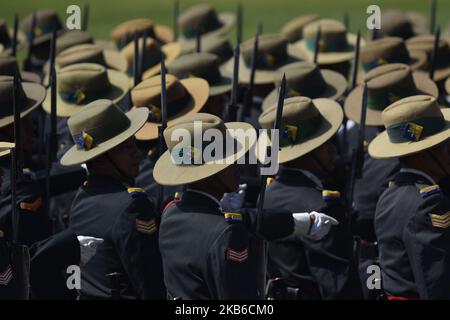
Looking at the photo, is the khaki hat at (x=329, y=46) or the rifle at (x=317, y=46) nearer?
the rifle at (x=317, y=46)

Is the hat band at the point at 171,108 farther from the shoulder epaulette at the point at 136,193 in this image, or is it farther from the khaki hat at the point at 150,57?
the khaki hat at the point at 150,57

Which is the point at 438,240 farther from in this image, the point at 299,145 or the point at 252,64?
the point at 252,64

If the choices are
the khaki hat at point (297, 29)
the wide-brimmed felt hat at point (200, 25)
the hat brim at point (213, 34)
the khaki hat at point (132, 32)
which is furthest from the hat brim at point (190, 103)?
the khaki hat at point (297, 29)

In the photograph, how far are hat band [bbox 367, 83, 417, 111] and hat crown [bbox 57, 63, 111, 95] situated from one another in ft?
8.62

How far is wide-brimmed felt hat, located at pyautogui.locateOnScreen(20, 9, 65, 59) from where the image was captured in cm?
1520

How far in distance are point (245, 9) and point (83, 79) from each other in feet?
59.9

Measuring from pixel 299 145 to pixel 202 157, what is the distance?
1.52 m

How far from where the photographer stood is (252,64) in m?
12.4

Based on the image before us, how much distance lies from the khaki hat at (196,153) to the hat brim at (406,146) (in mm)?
1097

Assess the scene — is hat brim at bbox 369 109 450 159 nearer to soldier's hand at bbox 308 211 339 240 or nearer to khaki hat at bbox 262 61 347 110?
soldier's hand at bbox 308 211 339 240

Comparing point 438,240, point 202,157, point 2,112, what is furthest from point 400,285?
point 2,112

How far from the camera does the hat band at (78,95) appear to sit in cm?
1101

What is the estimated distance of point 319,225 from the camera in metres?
8.38

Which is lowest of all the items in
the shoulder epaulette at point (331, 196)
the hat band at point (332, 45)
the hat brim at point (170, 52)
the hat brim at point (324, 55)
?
the hat brim at point (170, 52)
